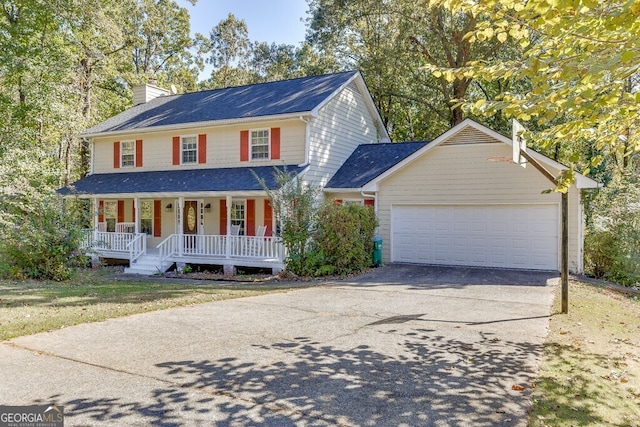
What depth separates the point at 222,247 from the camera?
50.7 ft

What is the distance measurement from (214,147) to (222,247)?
4.45m

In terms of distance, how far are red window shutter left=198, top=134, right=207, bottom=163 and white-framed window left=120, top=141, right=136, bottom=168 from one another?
354cm

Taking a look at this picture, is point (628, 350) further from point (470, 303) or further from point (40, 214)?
point (40, 214)

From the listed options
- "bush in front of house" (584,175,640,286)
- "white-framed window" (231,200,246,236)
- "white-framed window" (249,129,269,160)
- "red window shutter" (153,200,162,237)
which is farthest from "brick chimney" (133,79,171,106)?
"bush in front of house" (584,175,640,286)

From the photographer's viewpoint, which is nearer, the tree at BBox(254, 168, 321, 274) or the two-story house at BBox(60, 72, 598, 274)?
the tree at BBox(254, 168, 321, 274)

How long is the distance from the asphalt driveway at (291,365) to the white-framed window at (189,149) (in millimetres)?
10618

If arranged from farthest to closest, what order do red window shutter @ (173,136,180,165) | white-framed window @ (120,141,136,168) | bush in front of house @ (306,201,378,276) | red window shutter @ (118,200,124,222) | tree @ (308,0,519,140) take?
tree @ (308,0,519,140)
white-framed window @ (120,141,136,168)
red window shutter @ (118,200,124,222)
red window shutter @ (173,136,180,165)
bush in front of house @ (306,201,378,276)

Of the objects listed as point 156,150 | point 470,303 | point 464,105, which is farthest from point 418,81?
point 464,105

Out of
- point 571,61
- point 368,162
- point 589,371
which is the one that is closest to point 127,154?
point 368,162

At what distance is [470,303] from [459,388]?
189 inches

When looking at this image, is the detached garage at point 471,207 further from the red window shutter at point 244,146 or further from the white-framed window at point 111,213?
the white-framed window at point 111,213

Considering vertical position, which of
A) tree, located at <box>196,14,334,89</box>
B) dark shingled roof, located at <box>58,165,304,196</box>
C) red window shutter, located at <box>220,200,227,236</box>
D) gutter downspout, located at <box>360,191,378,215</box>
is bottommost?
red window shutter, located at <box>220,200,227,236</box>

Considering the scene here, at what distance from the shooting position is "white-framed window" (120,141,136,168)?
19.5m

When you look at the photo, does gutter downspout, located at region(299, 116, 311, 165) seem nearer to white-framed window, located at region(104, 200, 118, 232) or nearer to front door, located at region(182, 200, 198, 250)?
front door, located at region(182, 200, 198, 250)
